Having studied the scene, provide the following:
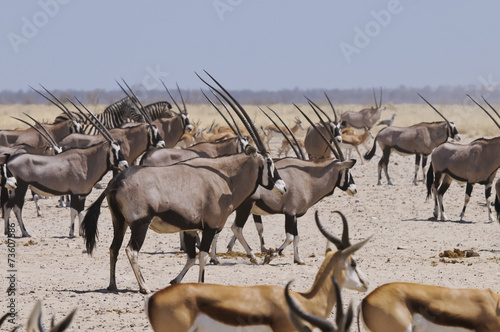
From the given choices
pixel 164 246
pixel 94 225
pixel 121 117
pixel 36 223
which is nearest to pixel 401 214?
pixel 164 246

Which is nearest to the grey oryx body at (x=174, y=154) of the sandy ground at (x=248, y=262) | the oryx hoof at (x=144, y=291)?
the sandy ground at (x=248, y=262)

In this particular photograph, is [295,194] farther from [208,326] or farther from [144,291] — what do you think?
[208,326]

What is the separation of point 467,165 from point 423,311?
931 centimetres

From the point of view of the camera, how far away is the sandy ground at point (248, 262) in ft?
25.5

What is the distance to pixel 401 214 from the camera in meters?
14.8

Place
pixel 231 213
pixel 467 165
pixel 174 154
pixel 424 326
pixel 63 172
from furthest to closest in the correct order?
pixel 467 165 → pixel 63 172 → pixel 174 154 → pixel 231 213 → pixel 424 326

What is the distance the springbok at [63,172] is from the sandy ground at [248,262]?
0.56 m

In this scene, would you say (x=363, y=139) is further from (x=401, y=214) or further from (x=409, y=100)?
(x=409, y=100)

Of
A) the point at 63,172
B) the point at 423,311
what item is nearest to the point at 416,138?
the point at 63,172

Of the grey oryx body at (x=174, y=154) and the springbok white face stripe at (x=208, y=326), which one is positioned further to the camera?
the grey oryx body at (x=174, y=154)

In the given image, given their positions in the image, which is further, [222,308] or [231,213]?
[231,213]

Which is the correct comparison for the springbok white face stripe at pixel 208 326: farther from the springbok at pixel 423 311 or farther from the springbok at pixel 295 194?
the springbok at pixel 295 194

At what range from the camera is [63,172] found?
12.2 m

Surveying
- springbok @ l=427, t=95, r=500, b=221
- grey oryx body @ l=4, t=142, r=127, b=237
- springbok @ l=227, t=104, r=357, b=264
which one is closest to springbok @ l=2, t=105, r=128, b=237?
grey oryx body @ l=4, t=142, r=127, b=237
